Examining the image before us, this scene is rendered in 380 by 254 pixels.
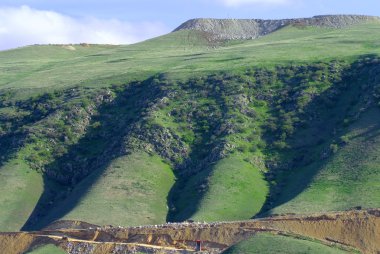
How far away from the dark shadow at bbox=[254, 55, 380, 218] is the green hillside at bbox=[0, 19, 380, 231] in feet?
0.54

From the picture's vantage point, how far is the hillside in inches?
3155

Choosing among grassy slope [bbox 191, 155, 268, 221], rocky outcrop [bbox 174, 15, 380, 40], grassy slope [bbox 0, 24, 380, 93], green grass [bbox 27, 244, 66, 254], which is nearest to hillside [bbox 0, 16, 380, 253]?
grassy slope [bbox 191, 155, 268, 221]

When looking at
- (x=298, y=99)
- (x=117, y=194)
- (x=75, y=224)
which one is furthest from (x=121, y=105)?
(x=75, y=224)

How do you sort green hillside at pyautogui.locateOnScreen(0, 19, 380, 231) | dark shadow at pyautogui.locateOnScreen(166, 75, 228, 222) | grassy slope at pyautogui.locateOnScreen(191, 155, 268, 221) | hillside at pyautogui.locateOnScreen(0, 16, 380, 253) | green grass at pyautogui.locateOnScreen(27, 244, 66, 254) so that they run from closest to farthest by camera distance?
green grass at pyautogui.locateOnScreen(27, 244, 66, 254) → grassy slope at pyautogui.locateOnScreen(191, 155, 268, 221) → hillside at pyautogui.locateOnScreen(0, 16, 380, 253) → green hillside at pyautogui.locateOnScreen(0, 19, 380, 231) → dark shadow at pyautogui.locateOnScreen(166, 75, 228, 222)

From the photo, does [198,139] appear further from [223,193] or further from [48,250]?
[48,250]

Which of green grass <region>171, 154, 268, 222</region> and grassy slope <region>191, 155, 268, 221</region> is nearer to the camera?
grassy slope <region>191, 155, 268, 221</region>

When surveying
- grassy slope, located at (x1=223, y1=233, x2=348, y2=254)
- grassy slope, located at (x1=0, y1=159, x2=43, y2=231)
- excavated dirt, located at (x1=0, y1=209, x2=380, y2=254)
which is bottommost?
grassy slope, located at (x1=0, y1=159, x2=43, y2=231)

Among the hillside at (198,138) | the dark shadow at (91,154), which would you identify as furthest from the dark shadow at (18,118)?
the dark shadow at (91,154)

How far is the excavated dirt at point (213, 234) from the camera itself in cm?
6494

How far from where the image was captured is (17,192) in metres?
89.7

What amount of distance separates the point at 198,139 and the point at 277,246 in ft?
113

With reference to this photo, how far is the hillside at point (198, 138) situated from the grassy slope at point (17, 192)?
130 millimetres

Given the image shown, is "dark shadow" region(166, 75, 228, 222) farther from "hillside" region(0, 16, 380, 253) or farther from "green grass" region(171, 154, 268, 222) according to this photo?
"hillside" region(0, 16, 380, 253)

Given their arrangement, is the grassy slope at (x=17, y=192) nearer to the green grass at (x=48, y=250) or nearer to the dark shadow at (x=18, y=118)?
the dark shadow at (x=18, y=118)
